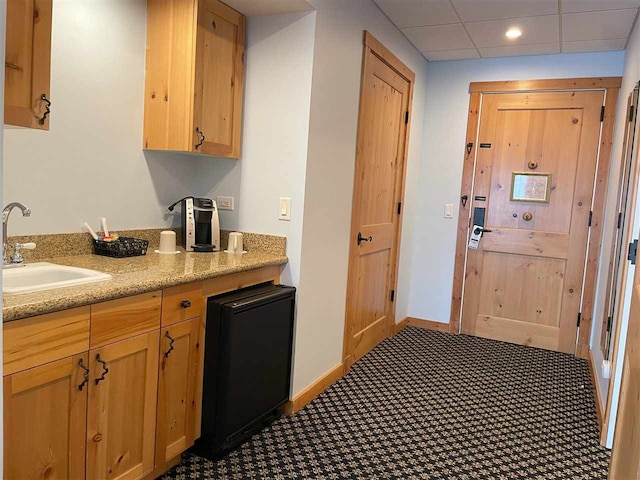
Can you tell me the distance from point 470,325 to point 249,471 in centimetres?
277

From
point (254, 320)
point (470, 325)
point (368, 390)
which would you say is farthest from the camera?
point (470, 325)

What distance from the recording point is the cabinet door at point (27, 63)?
5.12 ft

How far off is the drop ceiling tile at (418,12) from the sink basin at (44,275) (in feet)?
7.89

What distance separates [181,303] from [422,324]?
2.99 metres

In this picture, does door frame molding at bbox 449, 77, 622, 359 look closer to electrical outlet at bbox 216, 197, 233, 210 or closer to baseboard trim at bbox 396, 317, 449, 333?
baseboard trim at bbox 396, 317, 449, 333

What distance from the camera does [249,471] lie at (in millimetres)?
2123

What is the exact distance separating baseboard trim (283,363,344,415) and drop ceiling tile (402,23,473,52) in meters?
2.45

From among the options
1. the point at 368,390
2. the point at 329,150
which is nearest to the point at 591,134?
the point at 329,150

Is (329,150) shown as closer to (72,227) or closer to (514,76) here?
(72,227)

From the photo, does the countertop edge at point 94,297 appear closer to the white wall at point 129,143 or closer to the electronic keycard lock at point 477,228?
the white wall at point 129,143

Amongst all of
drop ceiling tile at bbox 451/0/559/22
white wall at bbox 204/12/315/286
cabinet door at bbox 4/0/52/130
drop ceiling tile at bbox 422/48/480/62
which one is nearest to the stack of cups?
white wall at bbox 204/12/315/286

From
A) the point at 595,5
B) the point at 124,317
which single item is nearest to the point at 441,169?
the point at 595,5

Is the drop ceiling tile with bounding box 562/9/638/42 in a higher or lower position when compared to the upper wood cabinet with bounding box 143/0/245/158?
higher

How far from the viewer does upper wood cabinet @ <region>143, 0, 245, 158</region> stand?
92.2 inches
